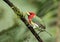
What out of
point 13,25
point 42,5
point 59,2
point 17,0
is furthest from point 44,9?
point 17,0

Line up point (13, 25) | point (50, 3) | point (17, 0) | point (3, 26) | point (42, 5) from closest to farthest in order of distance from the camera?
1. point (17, 0)
2. point (3, 26)
3. point (13, 25)
4. point (42, 5)
5. point (50, 3)

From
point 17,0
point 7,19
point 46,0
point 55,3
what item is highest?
point 17,0

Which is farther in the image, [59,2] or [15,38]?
[59,2]

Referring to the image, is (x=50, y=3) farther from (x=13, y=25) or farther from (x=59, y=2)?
(x=13, y=25)

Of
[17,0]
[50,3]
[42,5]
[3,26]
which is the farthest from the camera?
[50,3]

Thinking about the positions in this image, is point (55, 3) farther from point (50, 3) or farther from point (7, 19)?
point (7, 19)

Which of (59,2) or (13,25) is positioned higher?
(13,25)

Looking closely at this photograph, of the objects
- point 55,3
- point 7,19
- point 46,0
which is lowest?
point 55,3

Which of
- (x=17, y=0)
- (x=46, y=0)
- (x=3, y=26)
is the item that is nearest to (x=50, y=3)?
(x=46, y=0)

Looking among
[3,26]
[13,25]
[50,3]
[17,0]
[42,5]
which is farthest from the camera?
[50,3]
